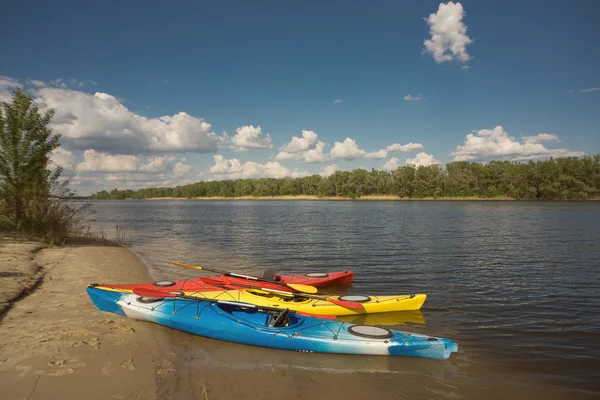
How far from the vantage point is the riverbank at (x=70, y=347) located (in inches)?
193

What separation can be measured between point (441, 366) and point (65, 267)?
12215mm

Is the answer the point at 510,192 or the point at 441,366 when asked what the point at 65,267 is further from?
the point at 510,192

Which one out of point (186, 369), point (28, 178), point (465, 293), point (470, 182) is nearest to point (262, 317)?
point (186, 369)

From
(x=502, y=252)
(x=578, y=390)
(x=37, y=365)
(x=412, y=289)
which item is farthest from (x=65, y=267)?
(x=502, y=252)

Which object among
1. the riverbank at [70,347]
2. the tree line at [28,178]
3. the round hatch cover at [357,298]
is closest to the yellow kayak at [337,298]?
the round hatch cover at [357,298]

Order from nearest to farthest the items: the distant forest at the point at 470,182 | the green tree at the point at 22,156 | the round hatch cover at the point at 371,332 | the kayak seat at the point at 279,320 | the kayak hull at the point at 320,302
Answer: the round hatch cover at the point at 371,332
the kayak seat at the point at 279,320
the kayak hull at the point at 320,302
the green tree at the point at 22,156
the distant forest at the point at 470,182

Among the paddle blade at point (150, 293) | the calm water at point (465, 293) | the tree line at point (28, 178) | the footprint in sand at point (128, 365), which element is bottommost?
the calm water at point (465, 293)

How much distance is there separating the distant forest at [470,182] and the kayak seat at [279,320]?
78.4 m

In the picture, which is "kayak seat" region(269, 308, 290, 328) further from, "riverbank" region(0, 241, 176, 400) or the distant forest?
the distant forest

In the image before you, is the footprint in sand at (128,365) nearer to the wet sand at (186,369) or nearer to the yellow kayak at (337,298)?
the wet sand at (186,369)

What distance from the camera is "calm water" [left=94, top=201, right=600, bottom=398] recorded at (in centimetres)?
601

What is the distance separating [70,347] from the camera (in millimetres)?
6031

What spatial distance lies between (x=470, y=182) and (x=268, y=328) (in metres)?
85.8

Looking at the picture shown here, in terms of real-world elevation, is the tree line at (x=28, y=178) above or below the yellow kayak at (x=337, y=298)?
above
